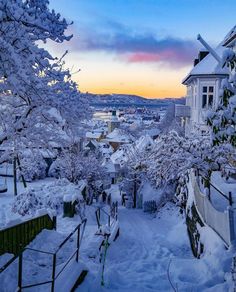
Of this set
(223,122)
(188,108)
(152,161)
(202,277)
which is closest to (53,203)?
(152,161)

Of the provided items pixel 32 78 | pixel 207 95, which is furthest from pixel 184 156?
pixel 32 78

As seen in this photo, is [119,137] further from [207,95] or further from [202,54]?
[207,95]

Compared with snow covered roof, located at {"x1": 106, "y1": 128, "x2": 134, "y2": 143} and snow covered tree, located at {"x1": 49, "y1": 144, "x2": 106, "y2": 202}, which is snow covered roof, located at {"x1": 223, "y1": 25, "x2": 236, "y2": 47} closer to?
snow covered tree, located at {"x1": 49, "y1": 144, "x2": 106, "y2": 202}

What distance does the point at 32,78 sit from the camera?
794 centimetres

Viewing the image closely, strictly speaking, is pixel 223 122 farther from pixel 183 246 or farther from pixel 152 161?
pixel 152 161

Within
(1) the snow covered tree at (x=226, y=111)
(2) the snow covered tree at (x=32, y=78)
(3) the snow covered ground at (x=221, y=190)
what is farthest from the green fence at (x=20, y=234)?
(3) the snow covered ground at (x=221, y=190)

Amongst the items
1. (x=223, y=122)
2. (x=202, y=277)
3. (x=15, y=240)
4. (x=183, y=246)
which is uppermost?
(x=223, y=122)

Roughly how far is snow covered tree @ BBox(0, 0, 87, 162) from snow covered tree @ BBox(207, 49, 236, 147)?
3.42 metres

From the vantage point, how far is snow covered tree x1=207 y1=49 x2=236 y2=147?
617cm

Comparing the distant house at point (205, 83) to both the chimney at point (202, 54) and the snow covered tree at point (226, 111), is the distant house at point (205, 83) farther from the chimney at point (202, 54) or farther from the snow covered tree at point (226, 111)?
the snow covered tree at point (226, 111)

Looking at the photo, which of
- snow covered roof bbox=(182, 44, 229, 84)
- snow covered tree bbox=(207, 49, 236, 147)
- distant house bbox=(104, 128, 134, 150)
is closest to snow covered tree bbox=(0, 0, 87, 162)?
snow covered tree bbox=(207, 49, 236, 147)

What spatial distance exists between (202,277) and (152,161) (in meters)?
12.1

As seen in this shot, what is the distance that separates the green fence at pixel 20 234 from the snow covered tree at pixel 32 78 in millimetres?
2520

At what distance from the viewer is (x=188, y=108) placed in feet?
104
